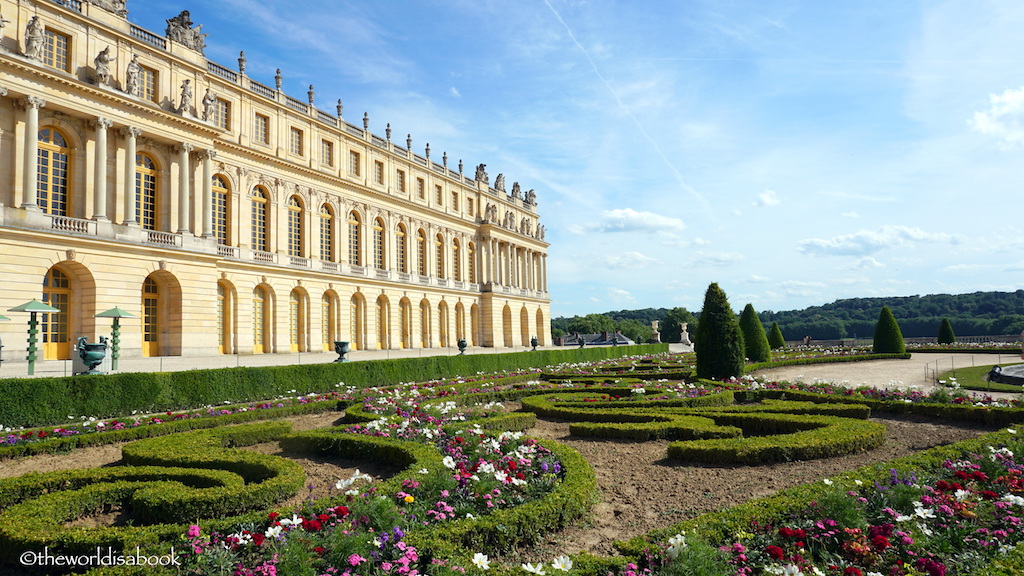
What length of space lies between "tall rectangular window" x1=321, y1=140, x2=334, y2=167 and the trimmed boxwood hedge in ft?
80.1

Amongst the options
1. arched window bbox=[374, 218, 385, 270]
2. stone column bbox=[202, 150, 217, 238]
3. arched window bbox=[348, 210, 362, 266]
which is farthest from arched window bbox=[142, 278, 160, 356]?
arched window bbox=[374, 218, 385, 270]

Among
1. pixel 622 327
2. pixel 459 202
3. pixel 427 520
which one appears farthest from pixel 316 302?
pixel 622 327

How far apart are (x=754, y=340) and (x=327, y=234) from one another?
2898cm

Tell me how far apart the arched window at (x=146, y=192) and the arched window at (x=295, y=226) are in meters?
9.83

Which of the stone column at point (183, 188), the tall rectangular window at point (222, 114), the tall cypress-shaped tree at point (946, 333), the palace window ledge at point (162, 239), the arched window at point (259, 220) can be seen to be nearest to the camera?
the palace window ledge at point (162, 239)

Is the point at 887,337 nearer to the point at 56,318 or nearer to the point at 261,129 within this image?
the point at 261,129

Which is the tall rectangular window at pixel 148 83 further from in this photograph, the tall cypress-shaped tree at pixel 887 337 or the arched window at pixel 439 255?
the tall cypress-shaped tree at pixel 887 337

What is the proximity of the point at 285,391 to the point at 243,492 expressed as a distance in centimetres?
1194

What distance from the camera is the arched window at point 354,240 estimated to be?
4456cm

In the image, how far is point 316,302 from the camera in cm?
3991

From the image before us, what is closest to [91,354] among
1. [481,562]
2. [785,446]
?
[481,562]

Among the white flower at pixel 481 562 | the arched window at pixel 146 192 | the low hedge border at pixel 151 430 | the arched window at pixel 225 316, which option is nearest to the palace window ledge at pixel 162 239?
the arched window at pixel 146 192

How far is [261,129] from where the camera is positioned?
38125 millimetres

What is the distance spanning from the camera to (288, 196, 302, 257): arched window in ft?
130
